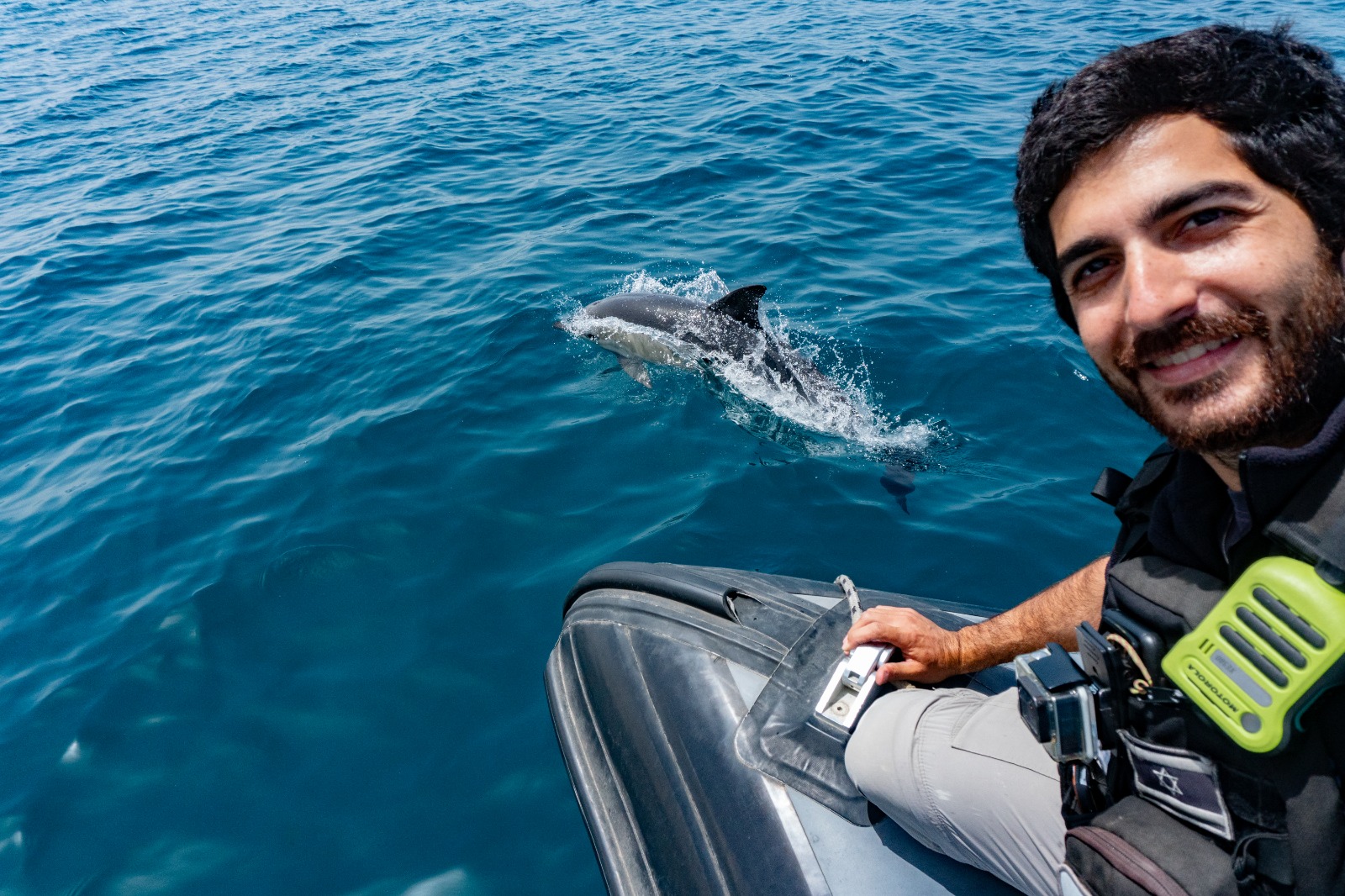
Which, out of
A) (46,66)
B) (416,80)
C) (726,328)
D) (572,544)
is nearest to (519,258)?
(726,328)

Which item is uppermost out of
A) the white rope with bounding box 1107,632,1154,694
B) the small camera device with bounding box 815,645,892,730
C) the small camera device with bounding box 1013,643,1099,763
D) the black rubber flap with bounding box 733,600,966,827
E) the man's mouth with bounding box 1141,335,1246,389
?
the man's mouth with bounding box 1141,335,1246,389

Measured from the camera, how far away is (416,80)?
17469mm

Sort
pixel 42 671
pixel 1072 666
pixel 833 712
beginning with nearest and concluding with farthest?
pixel 1072 666, pixel 833 712, pixel 42 671

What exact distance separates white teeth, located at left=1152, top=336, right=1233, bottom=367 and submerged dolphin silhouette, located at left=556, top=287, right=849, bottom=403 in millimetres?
4864

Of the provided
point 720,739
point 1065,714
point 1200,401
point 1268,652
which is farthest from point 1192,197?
point 720,739

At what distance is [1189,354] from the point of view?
1.74 metres

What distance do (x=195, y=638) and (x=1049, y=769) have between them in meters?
4.72

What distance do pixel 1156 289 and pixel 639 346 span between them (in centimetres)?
615

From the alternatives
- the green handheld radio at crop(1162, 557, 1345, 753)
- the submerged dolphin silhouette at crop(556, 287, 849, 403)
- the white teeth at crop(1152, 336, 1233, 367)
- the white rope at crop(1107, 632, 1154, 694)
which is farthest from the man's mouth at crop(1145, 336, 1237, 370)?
the submerged dolphin silhouette at crop(556, 287, 849, 403)

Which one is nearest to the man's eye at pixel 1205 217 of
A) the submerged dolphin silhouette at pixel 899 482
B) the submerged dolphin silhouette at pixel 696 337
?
the submerged dolphin silhouette at pixel 899 482

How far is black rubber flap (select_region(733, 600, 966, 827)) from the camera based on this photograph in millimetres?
2629

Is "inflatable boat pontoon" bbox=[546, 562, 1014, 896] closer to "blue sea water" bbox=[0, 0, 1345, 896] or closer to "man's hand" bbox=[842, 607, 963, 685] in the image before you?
"man's hand" bbox=[842, 607, 963, 685]

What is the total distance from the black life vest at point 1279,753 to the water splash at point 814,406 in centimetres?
409

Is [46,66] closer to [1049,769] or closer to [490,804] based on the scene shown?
[490,804]
